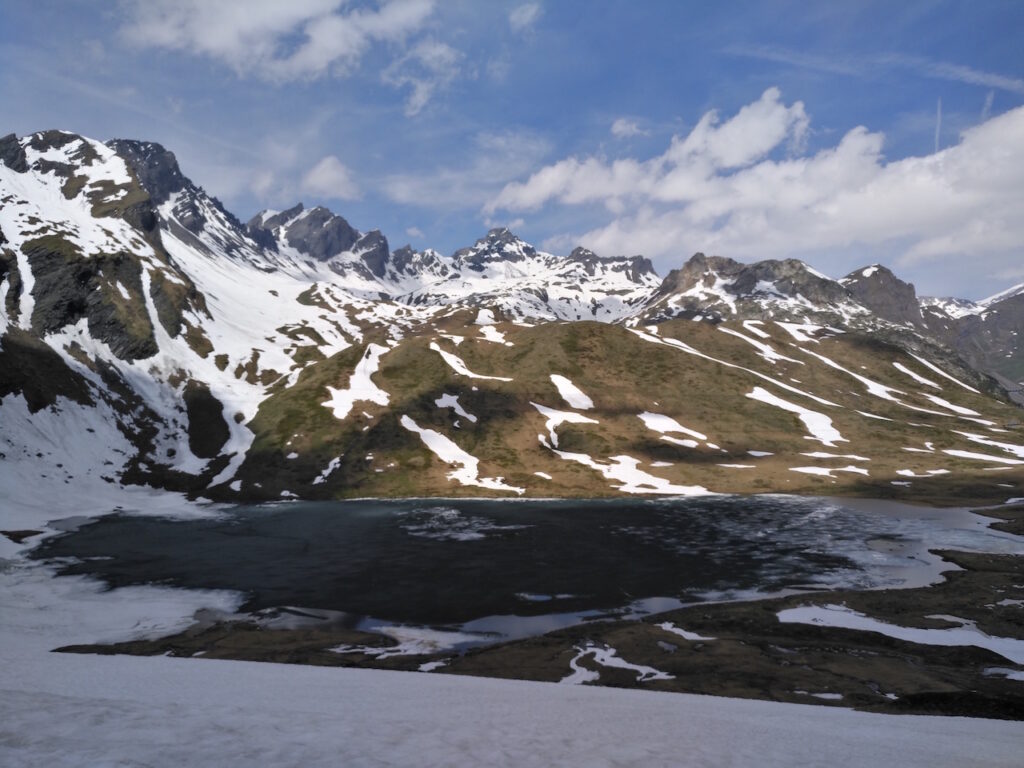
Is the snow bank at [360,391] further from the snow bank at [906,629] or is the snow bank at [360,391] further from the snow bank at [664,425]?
the snow bank at [906,629]

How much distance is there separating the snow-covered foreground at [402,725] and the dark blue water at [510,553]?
68.1ft

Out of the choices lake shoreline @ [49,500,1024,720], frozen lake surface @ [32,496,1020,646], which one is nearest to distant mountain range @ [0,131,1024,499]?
frozen lake surface @ [32,496,1020,646]

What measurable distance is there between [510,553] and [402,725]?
4590cm

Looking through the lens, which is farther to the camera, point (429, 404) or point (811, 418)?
point (811, 418)

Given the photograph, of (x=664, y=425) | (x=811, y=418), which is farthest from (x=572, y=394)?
(x=811, y=418)

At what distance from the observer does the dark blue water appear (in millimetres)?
42000

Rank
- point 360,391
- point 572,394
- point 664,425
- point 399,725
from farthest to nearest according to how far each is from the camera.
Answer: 1. point 572,394
2. point 360,391
3. point 664,425
4. point 399,725

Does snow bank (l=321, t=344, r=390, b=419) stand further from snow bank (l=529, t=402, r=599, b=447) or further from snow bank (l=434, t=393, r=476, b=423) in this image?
snow bank (l=529, t=402, r=599, b=447)

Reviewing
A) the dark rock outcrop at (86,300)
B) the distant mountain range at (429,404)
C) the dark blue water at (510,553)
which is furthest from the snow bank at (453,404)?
the dark rock outcrop at (86,300)

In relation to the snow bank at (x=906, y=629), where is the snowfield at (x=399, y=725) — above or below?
above

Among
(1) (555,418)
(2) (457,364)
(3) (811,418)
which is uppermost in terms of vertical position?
(2) (457,364)

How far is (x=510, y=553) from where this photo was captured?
2172 inches

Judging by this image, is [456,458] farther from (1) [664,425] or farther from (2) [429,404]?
(1) [664,425]

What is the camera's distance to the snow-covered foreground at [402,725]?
327 inches
